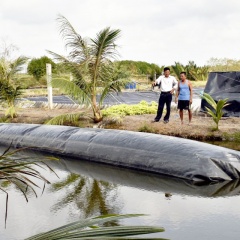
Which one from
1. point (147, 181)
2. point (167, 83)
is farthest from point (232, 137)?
point (147, 181)

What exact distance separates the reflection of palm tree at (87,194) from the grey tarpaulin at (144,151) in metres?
0.79

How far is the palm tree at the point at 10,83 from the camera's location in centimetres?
1400

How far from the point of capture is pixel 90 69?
37.7ft

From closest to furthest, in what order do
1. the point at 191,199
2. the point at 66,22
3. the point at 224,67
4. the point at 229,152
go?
the point at 191,199
the point at 229,152
the point at 66,22
the point at 224,67

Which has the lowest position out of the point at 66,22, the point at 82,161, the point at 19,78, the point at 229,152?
the point at 82,161

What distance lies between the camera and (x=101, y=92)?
1166 centimetres

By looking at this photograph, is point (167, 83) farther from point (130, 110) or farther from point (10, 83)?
point (10, 83)

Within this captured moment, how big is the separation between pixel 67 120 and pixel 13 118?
297cm

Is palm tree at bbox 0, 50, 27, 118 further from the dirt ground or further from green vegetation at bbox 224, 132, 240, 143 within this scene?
green vegetation at bbox 224, 132, 240, 143

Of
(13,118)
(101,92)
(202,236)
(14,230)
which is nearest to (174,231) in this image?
(202,236)

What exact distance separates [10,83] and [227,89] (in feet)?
23.3

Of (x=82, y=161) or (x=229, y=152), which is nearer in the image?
(x=229, y=152)

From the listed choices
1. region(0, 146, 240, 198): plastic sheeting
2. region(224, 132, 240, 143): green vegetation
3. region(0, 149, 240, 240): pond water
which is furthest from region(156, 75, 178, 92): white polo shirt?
region(0, 149, 240, 240): pond water

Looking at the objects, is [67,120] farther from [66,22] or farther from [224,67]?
[224,67]
